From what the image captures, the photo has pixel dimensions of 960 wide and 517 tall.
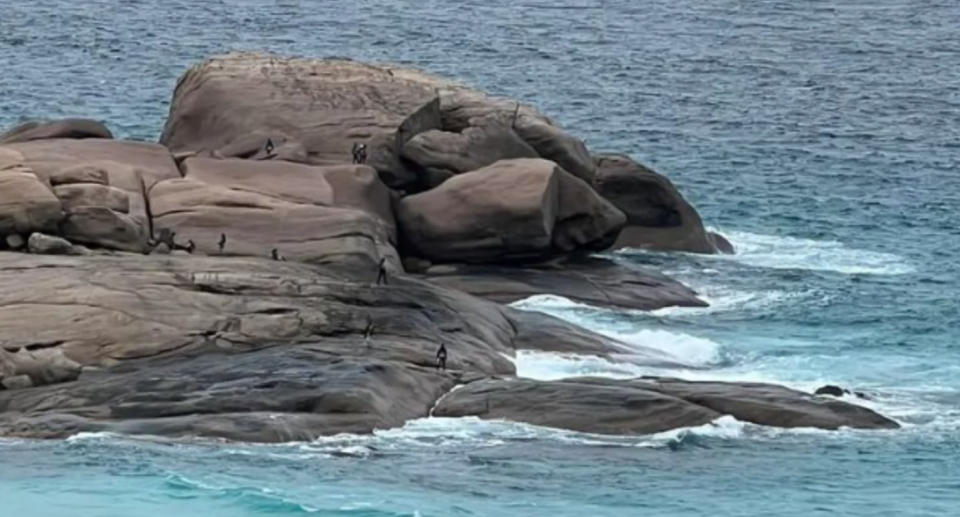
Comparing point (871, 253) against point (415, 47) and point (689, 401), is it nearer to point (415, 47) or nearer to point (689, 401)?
point (689, 401)

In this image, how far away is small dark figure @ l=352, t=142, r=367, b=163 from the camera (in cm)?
6009

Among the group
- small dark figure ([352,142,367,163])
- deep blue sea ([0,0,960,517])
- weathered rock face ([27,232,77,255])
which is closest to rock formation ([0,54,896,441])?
weathered rock face ([27,232,77,255])

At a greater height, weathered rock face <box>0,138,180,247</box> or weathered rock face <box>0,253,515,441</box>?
weathered rock face <box>0,138,180,247</box>

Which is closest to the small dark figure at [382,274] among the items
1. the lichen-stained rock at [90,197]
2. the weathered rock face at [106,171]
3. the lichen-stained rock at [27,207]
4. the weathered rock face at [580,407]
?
the weathered rock face at [106,171]

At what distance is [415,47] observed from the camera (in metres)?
113

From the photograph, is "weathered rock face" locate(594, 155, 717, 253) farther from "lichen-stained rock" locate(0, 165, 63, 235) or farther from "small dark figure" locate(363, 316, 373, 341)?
"lichen-stained rock" locate(0, 165, 63, 235)

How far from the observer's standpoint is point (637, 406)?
1777 inches

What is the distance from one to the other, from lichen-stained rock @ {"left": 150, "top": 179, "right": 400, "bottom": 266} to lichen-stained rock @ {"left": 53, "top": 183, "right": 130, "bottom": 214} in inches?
43.2

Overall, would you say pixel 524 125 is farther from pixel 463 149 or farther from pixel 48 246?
pixel 48 246

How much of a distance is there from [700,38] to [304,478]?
8261 cm

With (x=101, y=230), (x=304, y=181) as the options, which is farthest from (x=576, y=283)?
(x=101, y=230)

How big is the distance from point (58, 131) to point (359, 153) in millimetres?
7680

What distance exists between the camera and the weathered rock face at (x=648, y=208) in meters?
66.2

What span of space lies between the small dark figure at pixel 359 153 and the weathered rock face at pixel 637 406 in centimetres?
1455
